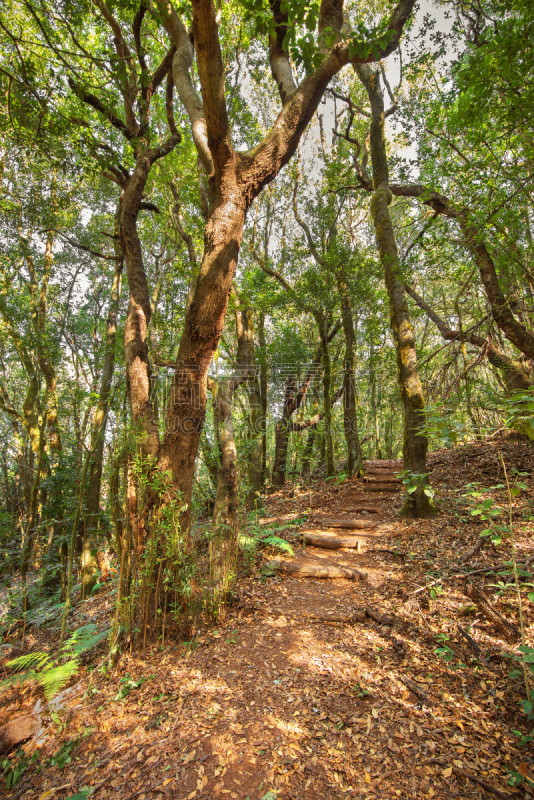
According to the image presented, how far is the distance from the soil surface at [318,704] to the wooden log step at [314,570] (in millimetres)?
290

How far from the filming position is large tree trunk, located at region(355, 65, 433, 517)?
5238 millimetres

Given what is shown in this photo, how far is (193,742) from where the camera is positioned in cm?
200

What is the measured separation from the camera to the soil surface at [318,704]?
69.7 inches

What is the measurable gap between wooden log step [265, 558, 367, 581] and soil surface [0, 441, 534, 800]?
0.29 metres

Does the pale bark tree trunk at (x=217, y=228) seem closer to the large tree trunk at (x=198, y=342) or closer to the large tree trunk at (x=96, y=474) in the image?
the large tree trunk at (x=198, y=342)

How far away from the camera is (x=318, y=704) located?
2271 mm

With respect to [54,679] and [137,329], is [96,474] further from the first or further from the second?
[54,679]

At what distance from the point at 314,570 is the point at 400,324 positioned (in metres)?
3.92

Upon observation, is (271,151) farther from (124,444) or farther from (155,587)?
(155,587)

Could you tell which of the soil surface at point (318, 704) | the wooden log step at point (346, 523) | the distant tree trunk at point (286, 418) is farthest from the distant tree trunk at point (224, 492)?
the distant tree trunk at point (286, 418)

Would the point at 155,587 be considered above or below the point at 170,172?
below

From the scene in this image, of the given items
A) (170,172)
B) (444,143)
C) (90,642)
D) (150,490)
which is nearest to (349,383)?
(444,143)

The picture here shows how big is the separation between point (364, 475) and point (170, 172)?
27.8 feet

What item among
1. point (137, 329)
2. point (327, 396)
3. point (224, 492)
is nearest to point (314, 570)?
point (224, 492)
